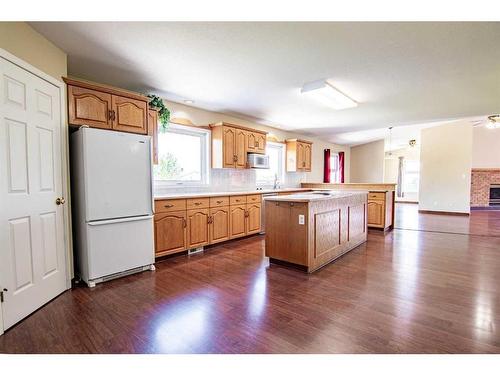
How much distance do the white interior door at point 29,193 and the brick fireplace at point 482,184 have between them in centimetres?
1190

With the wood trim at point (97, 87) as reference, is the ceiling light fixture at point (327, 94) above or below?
above

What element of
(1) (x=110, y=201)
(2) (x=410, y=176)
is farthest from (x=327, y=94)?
(2) (x=410, y=176)

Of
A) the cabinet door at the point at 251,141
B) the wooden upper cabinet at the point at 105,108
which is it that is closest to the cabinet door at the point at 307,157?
the cabinet door at the point at 251,141

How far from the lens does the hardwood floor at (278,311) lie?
1715mm

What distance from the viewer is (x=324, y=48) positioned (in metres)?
2.54

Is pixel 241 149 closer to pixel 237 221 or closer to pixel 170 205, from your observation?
pixel 237 221

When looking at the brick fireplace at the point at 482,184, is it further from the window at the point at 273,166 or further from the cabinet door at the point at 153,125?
the cabinet door at the point at 153,125

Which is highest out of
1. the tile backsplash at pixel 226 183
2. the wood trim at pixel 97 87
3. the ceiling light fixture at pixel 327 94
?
the ceiling light fixture at pixel 327 94

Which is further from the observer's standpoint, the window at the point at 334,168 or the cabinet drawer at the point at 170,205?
the window at the point at 334,168

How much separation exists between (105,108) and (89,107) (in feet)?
0.49

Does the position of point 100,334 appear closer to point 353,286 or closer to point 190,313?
point 190,313
